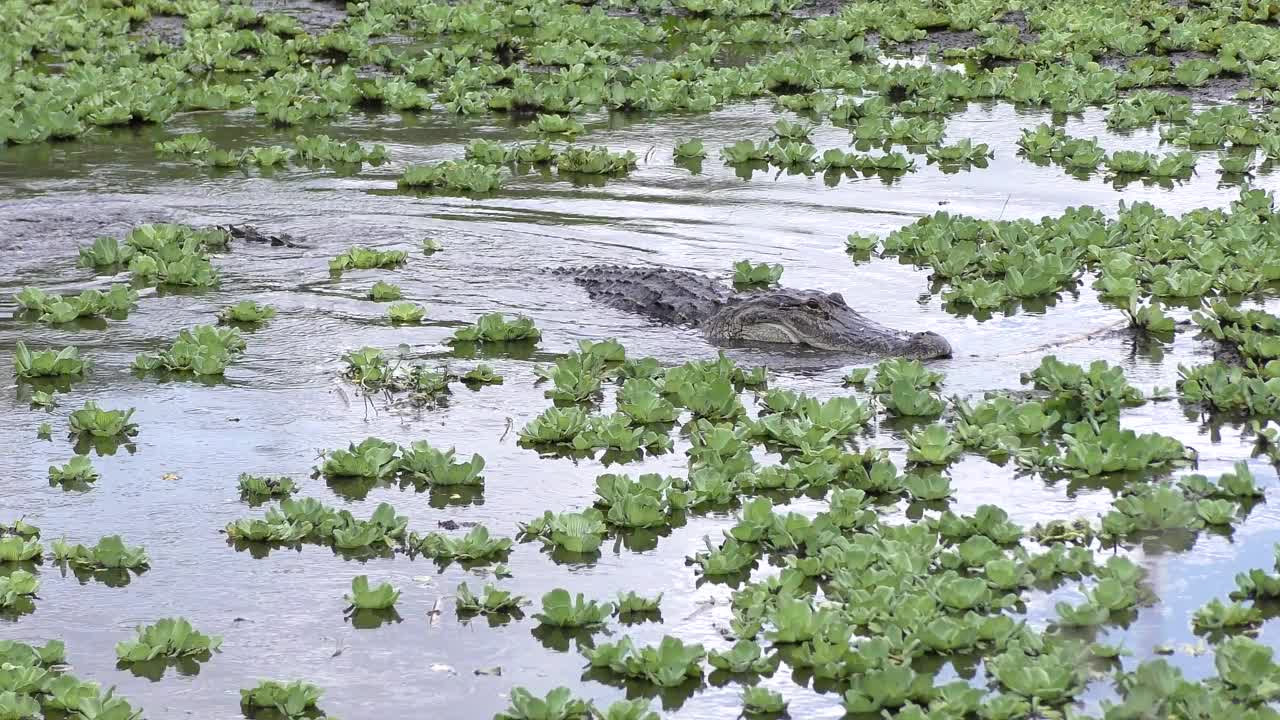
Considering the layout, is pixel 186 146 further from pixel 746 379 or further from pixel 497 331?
pixel 746 379

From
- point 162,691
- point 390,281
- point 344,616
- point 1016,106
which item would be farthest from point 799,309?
point 1016,106

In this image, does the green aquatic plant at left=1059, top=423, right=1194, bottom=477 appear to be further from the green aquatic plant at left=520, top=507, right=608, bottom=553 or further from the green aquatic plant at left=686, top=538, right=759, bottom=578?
the green aquatic plant at left=520, top=507, right=608, bottom=553

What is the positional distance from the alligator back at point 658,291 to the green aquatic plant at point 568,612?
3818 mm

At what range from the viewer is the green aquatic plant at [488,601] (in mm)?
5750

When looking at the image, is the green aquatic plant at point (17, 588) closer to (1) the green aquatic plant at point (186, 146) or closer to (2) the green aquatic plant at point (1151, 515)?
(2) the green aquatic plant at point (1151, 515)

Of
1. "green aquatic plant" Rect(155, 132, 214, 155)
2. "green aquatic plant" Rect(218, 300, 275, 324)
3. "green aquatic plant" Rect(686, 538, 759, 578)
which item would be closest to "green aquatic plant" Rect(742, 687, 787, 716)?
"green aquatic plant" Rect(686, 538, 759, 578)

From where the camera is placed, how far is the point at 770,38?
1748 cm

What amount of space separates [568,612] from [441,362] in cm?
327

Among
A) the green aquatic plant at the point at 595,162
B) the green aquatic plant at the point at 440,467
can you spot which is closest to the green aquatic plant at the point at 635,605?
the green aquatic plant at the point at 440,467

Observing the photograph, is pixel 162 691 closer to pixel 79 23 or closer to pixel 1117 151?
pixel 1117 151

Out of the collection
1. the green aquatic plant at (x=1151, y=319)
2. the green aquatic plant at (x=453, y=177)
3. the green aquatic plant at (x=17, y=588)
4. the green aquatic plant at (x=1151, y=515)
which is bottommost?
the green aquatic plant at (x=17, y=588)

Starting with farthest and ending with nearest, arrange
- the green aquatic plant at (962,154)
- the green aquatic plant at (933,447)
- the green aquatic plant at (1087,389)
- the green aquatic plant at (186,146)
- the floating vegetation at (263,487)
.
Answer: the green aquatic plant at (186,146) → the green aquatic plant at (962,154) → the green aquatic plant at (1087,389) → the green aquatic plant at (933,447) → the floating vegetation at (263,487)

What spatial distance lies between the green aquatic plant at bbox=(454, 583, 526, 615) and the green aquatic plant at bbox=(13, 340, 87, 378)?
3578mm

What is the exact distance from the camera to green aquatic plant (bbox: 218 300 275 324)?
9.41 metres
